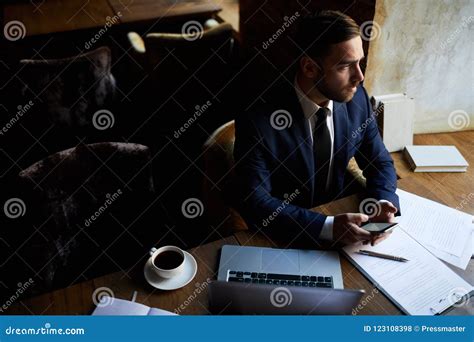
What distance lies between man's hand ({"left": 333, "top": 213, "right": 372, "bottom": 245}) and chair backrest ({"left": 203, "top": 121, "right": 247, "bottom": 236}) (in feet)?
1.90

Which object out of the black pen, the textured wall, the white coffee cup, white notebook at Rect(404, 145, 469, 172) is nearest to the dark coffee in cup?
the white coffee cup

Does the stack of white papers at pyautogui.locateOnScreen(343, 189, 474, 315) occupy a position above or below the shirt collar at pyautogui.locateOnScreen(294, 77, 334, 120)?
below

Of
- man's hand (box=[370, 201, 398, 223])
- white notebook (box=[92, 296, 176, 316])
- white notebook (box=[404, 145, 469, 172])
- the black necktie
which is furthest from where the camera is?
white notebook (box=[404, 145, 469, 172])

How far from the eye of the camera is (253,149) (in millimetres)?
1955

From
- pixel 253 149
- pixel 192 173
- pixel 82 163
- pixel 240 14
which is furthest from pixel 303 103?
pixel 240 14

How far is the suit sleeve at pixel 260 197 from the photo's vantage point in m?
1.72

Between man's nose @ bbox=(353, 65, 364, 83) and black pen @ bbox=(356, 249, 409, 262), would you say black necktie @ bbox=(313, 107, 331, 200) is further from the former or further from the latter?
black pen @ bbox=(356, 249, 409, 262)

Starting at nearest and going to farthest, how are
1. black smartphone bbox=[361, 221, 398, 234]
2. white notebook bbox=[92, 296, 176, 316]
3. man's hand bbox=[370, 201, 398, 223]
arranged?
white notebook bbox=[92, 296, 176, 316]
black smartphone bbox=[361, 221, 398, 234]
man's hand bbox=[370, 201, 398, 223]

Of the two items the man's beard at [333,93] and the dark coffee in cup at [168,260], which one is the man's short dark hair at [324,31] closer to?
the man's beard at [333,93]

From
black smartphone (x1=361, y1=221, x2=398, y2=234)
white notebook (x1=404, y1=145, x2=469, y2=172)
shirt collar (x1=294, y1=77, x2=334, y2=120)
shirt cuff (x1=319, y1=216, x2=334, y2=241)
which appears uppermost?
shirt collar (x1=294, y1=77, x2=334, y2=120)

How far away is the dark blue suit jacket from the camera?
5.98 feet

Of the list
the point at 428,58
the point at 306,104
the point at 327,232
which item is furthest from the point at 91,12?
the point at 327,232

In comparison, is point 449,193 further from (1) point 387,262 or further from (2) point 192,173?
(2) point 192,173

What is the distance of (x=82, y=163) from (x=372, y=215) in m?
1.20
